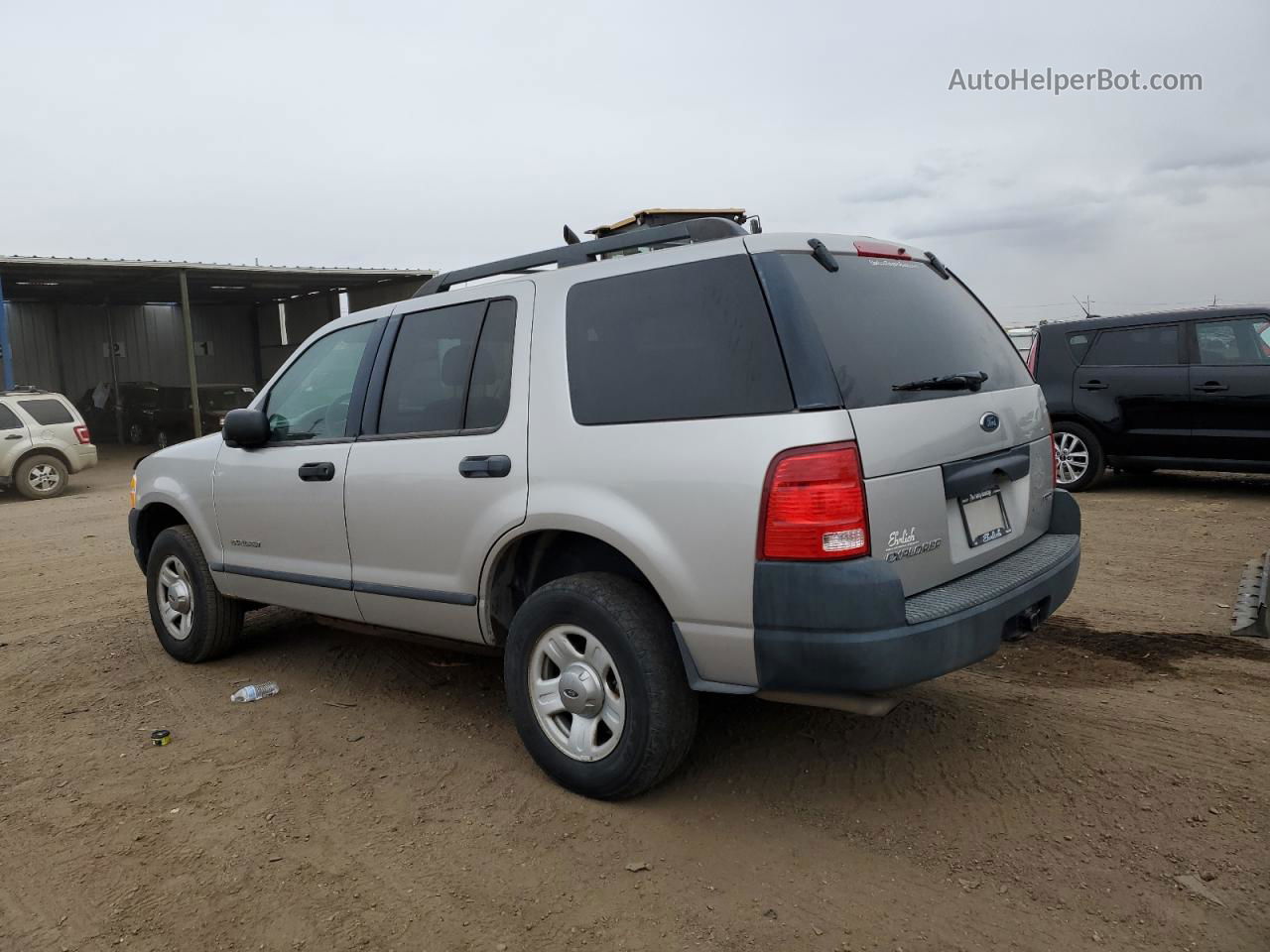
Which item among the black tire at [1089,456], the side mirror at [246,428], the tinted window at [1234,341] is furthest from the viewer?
the black tire at [1089,456]

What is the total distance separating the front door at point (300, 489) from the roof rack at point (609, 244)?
709mm

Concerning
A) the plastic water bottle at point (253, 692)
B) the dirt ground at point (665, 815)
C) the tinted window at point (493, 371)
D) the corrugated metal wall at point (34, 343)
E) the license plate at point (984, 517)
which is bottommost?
the dirt ground at point (665, 815)

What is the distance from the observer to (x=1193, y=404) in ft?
28.9

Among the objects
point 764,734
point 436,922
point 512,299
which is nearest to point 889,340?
point 512,299

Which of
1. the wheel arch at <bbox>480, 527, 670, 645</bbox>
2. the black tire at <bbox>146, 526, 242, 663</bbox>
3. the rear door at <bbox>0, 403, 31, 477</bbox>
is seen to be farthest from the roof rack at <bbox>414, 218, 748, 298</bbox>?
the rear door at <bbox>0, 403, 31, 477</bbox>

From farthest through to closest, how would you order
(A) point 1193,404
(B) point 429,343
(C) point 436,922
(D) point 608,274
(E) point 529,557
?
(A) point 1193,404
(B) point 429,343
(E) point 529,557
(D) point 608,274
(C) point 436,922

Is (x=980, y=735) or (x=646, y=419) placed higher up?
(x=646, y=419)

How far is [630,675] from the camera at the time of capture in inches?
122

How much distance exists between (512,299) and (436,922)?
219 cm

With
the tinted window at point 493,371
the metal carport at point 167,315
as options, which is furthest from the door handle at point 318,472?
the metal carport at point 167,315

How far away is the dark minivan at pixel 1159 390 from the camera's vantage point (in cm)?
858

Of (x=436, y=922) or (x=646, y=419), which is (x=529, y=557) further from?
(x=436, y=922)

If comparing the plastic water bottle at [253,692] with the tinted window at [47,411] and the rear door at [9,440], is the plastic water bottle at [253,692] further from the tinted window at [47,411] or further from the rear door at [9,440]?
the tinted window at [47,411]

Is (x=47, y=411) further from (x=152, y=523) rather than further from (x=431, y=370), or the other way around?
(x=431, y=370)
